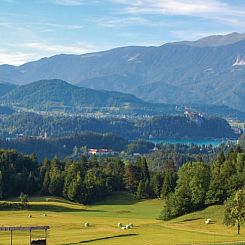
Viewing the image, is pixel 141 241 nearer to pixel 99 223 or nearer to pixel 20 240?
pixel 20 240

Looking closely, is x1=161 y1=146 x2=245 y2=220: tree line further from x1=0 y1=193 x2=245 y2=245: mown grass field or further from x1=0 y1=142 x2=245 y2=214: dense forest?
x1=0 y1=193 x2=245 y2=245: mown grass field

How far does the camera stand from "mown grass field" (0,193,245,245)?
5428cm

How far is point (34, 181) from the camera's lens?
122 meters

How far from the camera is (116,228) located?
65875 mm

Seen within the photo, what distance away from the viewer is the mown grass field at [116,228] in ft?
178

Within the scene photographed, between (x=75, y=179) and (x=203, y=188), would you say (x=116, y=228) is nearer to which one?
(x=203, y=188)

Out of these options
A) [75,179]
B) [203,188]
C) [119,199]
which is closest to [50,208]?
[203,188]

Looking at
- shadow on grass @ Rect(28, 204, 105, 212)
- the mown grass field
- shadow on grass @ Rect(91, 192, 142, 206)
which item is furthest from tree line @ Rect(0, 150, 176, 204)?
shadow on grass @ Rect(28, 204, 105, 212)

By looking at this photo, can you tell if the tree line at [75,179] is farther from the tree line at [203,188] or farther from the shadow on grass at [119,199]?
the tree line at [203,188]

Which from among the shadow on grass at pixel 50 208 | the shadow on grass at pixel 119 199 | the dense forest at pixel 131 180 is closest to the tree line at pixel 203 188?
the dense forest at pixel 131 180

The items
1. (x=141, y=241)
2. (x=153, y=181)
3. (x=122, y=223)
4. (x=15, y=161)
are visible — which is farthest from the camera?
(x=15, y=161)

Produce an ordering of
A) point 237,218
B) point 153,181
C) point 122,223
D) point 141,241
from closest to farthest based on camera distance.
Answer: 1. point 141,241
2. point 237,218
3. point 122,223
4. point 153,181

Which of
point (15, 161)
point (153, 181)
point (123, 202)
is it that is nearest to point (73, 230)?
point (123, 202)

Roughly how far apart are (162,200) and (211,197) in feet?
94.5
